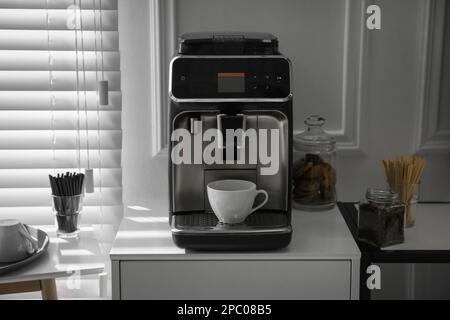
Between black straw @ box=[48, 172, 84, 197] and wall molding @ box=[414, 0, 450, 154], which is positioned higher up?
wall molding @ box=[414, 0, 450, 154]

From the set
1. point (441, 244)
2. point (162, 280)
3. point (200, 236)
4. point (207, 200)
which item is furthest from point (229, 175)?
point (441, 244)

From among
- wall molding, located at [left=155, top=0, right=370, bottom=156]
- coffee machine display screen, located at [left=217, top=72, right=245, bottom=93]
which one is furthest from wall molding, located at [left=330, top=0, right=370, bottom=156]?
coffee machine display screen, located at [left=217, top=72, right=245, bottom=93]

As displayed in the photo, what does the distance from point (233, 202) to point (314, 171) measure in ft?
1.12

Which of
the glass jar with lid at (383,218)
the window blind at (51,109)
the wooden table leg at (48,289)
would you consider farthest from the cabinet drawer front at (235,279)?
the window blind at (51,109)

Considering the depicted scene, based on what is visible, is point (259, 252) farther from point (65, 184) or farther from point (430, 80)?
point (430, 80)

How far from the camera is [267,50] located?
64.4 inches

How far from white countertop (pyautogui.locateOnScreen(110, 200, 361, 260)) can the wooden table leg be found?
216mm

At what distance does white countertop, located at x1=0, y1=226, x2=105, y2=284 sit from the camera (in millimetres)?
1619

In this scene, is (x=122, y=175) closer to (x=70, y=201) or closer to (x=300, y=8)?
(x=70, y=201)

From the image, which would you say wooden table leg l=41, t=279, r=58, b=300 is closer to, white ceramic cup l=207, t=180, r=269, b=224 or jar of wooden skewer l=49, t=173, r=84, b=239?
jar of wooden skewer l=49, t=173, r=84, b=239

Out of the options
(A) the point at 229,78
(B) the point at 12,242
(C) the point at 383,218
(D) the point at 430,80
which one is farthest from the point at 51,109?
(D) the point at 430,80

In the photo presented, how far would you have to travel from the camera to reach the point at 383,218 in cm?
164

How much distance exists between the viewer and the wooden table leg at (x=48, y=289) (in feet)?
5.61
